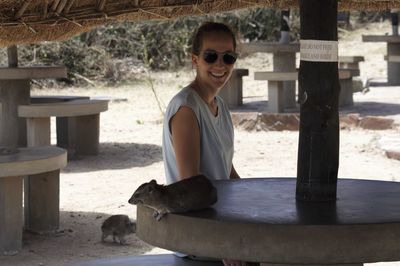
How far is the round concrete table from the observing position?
236cm

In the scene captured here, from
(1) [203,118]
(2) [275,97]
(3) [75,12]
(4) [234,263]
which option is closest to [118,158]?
(2) [275,97]

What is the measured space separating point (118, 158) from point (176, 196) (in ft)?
21.3

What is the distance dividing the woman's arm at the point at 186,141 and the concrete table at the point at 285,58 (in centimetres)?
827

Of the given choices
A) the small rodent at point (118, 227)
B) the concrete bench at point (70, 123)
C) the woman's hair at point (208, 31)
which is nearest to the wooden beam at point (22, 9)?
the woman's hair at point (208, 31)

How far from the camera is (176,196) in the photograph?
2576 millimetres

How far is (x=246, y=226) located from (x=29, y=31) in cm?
150

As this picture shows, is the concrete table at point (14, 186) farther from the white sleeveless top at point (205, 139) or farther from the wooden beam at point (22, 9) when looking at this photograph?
the white sleeveless top at point (205, 139)

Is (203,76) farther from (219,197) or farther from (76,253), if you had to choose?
(76,253)

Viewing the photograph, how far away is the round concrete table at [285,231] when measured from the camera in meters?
2.36

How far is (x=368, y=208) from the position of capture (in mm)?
2658

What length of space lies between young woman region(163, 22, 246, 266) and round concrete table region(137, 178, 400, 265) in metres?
0.36

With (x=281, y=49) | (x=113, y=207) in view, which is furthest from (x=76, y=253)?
(x=281, y=49)

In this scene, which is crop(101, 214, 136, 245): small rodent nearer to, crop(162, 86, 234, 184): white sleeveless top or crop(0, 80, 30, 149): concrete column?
crop(162, 86, 234, 184): white sleeveless top

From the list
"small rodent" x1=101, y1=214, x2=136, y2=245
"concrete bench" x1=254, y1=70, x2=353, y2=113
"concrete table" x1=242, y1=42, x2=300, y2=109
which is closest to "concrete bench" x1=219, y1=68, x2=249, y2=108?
"concrete table" x1=242, y1=42, x2=300, y2=109
